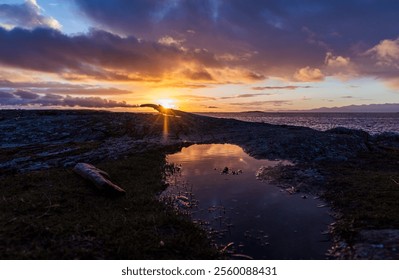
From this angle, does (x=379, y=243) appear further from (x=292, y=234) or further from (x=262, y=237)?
(x=262, y=237)

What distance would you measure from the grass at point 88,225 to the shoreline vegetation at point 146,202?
0.10 ft

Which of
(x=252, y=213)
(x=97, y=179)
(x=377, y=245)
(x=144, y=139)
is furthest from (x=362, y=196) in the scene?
(x=144, y=139)

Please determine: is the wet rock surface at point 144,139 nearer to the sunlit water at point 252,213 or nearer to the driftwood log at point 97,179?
the driftwood log at point 97,179

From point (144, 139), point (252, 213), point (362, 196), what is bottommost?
point (252, 213)

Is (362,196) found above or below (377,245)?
above

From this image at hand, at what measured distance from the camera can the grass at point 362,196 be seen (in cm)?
1084

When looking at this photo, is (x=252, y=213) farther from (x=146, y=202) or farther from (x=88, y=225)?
(x=88, y=225)

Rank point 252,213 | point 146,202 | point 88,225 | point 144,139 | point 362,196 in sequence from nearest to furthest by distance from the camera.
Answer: point 88,225, point 252,213, point 146,202, point 362,196, point 144,139

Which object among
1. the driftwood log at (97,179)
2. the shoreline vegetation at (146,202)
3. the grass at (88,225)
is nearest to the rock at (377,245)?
the shoreline vegetation at (146,202)

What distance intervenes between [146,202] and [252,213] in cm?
486

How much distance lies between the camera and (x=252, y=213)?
12.3 meters

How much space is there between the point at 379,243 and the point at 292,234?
2692 mm

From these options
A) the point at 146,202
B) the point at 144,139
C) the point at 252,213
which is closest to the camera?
the point at 252,213
